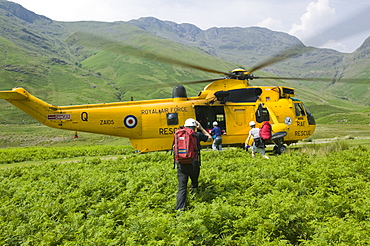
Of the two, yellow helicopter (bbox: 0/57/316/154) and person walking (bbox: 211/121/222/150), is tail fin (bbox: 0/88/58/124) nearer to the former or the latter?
yellow helicopter (bbox: 0/57/316/154)

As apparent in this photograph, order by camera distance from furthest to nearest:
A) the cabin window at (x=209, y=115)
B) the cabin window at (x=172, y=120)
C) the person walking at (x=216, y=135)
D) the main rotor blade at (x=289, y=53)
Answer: the cabin window at (x=209, y=115)
the person walking at (x=216, y=135)
the cabin window at (x=172, y=120)
the main rotor blade at (x=289, y=53)

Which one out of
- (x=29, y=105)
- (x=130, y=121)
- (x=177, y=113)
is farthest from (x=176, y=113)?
(x=29, y=105)

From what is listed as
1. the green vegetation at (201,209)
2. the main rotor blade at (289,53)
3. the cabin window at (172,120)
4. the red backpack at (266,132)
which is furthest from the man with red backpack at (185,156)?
the cabin window at (172,120)

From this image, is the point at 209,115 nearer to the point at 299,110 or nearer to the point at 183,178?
the point at 299,110

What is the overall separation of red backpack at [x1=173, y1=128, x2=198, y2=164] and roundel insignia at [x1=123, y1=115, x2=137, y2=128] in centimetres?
837

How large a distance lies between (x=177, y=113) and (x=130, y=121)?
266 cm

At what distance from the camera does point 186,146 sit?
712 cm

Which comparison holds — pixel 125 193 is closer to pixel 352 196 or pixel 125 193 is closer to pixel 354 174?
pixel 352 196

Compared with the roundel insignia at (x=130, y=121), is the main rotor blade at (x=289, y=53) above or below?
above

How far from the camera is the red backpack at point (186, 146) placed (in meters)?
7.08

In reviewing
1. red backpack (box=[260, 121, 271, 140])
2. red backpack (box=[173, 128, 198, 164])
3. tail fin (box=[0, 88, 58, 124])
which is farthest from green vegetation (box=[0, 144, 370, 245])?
tail fin (box=[0, 88, 58, 124])

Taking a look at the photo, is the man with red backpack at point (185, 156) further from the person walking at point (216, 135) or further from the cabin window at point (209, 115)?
the cabin window at point (209, 115)

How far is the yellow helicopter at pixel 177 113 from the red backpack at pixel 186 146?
8.08 metres

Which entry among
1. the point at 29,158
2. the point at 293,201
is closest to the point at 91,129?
the point at 29,158
